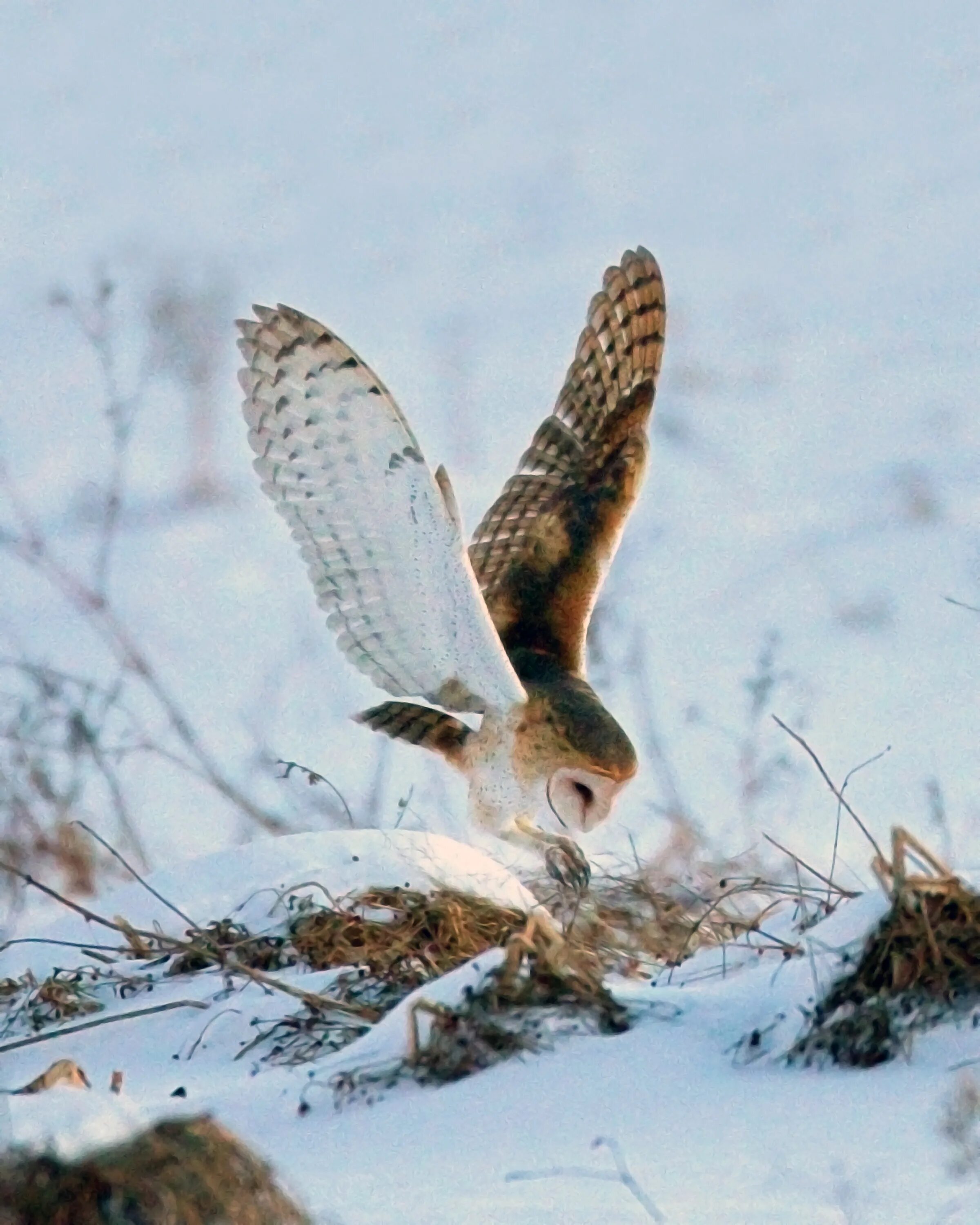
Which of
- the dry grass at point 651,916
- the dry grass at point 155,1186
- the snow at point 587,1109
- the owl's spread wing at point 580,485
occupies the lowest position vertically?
the dry grass at point 651,916

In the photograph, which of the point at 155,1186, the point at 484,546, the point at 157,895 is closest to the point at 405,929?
the point at 157,895

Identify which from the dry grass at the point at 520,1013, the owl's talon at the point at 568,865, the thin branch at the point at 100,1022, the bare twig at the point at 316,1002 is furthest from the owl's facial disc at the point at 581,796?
the dry grass at the point at 520,1013

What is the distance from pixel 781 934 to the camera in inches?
159

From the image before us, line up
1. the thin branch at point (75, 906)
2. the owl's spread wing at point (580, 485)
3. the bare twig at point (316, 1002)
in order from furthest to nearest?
the owl's spread wing at point (580, 485) < the thin branch at point (75, 906) < the bare twig at point (316, 1002)

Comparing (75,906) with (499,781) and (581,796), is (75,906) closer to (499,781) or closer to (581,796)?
(499,781)

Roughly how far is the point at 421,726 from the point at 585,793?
50cm

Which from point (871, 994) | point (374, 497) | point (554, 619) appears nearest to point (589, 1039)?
point (871, 994)

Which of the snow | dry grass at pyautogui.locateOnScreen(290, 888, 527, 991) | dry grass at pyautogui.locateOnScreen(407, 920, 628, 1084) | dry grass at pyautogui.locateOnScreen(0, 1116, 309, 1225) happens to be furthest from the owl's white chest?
dry grass at pyautogui.locateOnScreen(0, 1116, 309, 1225)

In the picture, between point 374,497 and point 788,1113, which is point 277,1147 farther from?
point 374,497

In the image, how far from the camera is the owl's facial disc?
18.5 feet

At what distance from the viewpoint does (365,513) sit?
5219 millimetres

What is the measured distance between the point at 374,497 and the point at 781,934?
5.42ft

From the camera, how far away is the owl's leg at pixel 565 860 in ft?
16.0

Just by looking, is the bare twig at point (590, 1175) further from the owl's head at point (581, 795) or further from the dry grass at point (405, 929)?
Answer: the owl's head at point (581, 795)
